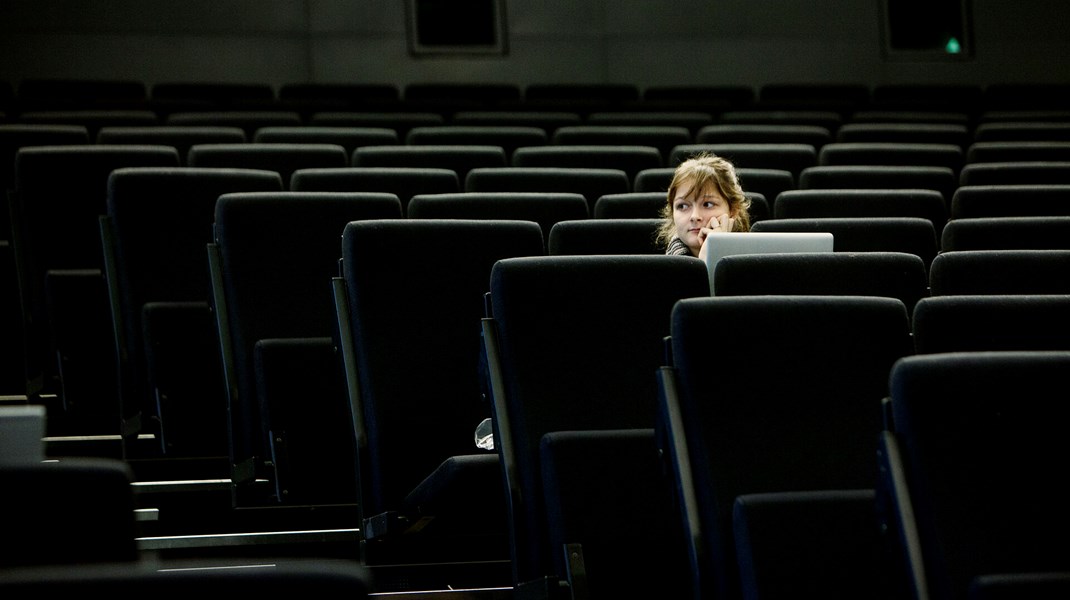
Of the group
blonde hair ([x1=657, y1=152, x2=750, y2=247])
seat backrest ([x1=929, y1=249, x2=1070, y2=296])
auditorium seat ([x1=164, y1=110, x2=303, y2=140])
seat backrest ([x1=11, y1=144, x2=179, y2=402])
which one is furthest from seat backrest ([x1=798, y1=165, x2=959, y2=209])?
auditorium seat ([x1=164, y1=110, x2=303, y2=140])

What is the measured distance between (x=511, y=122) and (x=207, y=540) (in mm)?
1397

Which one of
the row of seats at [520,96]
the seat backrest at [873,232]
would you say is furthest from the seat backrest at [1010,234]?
the row of seats at [520,96]

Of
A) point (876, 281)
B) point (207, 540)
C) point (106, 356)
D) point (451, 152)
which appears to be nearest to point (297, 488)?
point (207, 540)

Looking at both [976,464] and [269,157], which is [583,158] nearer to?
[269,157]

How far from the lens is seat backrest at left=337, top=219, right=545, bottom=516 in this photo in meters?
0.92

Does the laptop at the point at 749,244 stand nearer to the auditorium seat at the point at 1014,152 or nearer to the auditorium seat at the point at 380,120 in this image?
the auditorium seat at the point at 1014,152

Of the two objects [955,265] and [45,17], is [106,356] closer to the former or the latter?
[955,265]

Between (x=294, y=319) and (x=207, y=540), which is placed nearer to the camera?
(x=207, y=540)

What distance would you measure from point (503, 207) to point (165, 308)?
0.33m

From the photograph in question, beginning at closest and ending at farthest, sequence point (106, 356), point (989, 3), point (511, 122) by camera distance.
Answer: point (106, 356) → point (511, 122) → point (989, 3)

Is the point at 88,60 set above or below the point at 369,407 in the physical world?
above

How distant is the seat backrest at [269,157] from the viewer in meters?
1.57

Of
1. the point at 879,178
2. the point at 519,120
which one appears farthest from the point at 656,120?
the point at 879,178

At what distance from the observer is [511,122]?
2.26 meters
